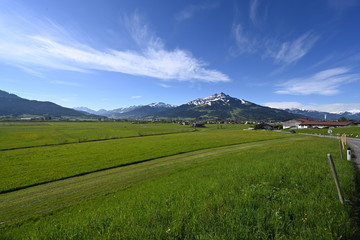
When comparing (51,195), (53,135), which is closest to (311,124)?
(51,195)

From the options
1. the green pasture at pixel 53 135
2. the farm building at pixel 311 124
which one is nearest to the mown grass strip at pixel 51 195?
the green pasture at pixel 53 135

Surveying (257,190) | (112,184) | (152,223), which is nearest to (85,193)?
(112,184)

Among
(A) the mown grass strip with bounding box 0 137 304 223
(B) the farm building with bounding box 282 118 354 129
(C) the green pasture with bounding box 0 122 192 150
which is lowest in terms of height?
(C) the green pasture with bounding box 0 122 192 150

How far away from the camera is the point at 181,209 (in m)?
7.07

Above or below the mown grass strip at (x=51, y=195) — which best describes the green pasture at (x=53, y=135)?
below

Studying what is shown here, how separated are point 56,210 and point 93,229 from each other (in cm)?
775

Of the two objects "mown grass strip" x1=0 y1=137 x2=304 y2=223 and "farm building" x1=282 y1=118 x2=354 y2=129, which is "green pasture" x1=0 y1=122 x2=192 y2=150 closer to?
"mown grass strip" x1=0 y1=137 x2=304 y2=223

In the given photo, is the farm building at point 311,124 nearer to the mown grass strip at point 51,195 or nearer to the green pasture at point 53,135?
the green pasture at point 53,135

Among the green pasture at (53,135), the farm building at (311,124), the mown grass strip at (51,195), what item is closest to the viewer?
the mown grass strip at (51,195)

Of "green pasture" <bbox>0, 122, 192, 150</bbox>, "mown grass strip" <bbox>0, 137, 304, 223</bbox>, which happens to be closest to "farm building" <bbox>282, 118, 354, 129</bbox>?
"green pasture" <bbox>0, 122, 192, 150</bbox>

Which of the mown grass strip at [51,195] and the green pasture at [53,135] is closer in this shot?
the mown grass strip at [51,195]

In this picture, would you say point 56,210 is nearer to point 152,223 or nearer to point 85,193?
point 85,193

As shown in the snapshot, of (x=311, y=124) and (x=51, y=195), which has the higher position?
(x=311, y=124)

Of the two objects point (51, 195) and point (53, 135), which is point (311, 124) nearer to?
point (51, 195)
